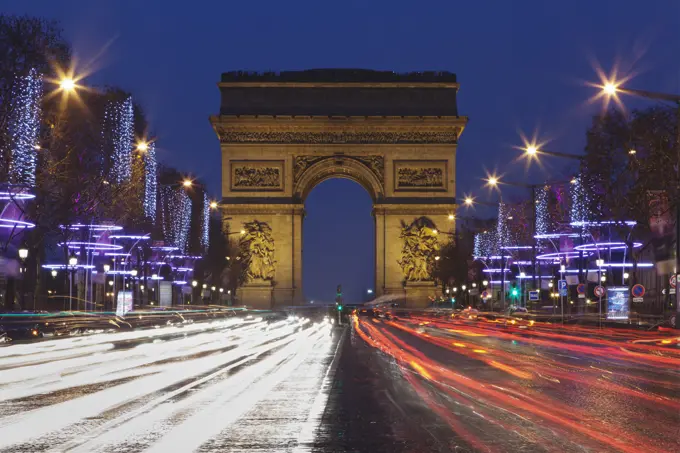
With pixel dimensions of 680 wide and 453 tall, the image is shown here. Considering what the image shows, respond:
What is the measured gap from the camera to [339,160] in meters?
85.7

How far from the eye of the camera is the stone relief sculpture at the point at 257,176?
8506 centimetres

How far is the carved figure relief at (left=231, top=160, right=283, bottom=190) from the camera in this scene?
85.1 metres

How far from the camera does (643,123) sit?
5400 cm

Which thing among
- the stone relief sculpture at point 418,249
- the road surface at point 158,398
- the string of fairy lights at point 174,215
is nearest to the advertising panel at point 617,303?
the road surface at point 158,398

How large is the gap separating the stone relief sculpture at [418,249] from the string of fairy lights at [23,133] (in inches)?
1842

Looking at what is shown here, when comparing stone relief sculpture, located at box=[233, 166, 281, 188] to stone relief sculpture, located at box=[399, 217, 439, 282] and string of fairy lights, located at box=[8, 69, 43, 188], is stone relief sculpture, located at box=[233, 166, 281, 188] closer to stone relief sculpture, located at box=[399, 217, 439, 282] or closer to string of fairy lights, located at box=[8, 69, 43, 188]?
stone relief sculpture, located at box=[399, 217, 439, 282]

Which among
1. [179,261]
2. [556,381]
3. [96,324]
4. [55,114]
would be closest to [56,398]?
[556,381]

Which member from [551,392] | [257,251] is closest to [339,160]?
[257,251]

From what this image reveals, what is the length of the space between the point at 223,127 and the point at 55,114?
117 feet

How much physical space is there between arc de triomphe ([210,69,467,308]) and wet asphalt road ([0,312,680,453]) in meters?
57.2

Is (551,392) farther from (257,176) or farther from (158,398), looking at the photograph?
(257,176)

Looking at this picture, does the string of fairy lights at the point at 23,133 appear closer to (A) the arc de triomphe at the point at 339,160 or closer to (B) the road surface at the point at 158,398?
(B) the road surface at the point at 158,398

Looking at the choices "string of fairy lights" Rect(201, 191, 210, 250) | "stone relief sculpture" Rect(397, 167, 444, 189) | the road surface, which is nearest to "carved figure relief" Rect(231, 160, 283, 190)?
"string of fairy lights" Rect(201, 191, 210, 250)

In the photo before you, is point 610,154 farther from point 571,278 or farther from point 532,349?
point 532,349
